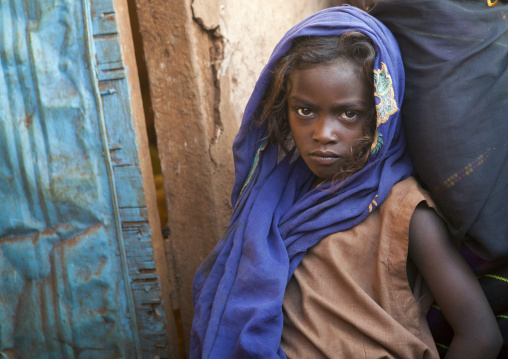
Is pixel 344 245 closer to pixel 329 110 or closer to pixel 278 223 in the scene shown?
pixel 278 223

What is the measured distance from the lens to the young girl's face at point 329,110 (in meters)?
1.47

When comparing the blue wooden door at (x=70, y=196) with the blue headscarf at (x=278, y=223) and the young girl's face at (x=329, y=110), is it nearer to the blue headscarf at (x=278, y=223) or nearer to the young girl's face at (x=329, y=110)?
the blue headscarf at (x=278, y=223)

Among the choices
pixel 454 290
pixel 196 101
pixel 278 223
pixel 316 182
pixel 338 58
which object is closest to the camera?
pixel 454 290

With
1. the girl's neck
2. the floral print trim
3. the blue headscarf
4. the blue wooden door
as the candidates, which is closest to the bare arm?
the blue headscarf

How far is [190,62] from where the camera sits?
198 centimetres

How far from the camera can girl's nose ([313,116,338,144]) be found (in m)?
1.49

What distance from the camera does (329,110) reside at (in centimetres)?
150

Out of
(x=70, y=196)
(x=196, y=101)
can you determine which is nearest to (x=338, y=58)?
(x=196, y=101)

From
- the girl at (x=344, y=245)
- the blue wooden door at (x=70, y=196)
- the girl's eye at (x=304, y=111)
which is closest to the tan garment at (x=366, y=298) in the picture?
the girl at (x=344, y=245)

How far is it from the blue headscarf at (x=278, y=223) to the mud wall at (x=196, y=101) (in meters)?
0.39

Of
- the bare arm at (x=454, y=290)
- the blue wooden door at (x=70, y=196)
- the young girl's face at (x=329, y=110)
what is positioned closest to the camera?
the bare arm at (x=454, y=290)

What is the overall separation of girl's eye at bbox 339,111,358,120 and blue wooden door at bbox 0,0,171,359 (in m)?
0.94

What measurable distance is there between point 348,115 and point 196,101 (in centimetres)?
76

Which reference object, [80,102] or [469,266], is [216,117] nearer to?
[80,102]
